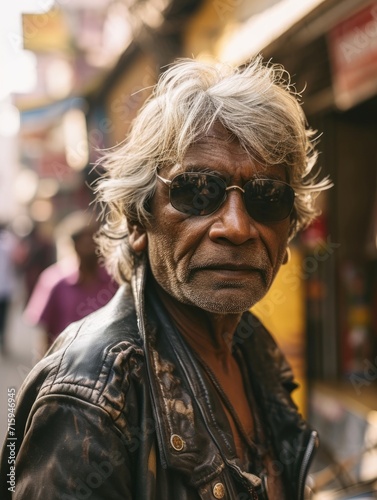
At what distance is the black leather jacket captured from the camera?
4.39 ft

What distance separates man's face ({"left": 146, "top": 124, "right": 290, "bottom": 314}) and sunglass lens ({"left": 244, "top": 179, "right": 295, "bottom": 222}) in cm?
2

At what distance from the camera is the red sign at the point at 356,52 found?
4133mm

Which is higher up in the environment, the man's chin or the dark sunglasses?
the dark sunglasses

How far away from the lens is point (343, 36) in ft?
14.8

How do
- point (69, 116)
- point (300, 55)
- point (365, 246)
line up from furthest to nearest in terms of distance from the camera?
point (69, 116), point (365, 246), point (300, 55)

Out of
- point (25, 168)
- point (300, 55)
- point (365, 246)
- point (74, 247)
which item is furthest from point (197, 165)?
point (25, 168)

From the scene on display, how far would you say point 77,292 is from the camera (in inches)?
174

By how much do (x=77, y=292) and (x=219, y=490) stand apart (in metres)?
3.09

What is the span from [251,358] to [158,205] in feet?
2.18

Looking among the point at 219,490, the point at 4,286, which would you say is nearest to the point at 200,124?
the point at 219,490

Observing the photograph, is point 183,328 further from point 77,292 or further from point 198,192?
point 77,292

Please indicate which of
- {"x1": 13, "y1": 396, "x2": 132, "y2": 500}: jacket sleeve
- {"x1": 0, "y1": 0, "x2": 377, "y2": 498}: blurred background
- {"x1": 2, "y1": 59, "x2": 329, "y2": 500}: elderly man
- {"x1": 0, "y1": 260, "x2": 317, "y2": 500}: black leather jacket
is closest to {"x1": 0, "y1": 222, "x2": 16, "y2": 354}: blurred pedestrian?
{"x1": 0, "y1": 0, "x2": 377, "y2": 498}: blurred background

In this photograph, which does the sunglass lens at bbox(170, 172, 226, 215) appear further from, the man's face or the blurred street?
the blurred street

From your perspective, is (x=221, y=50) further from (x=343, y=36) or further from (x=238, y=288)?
(x=238, y=288)
